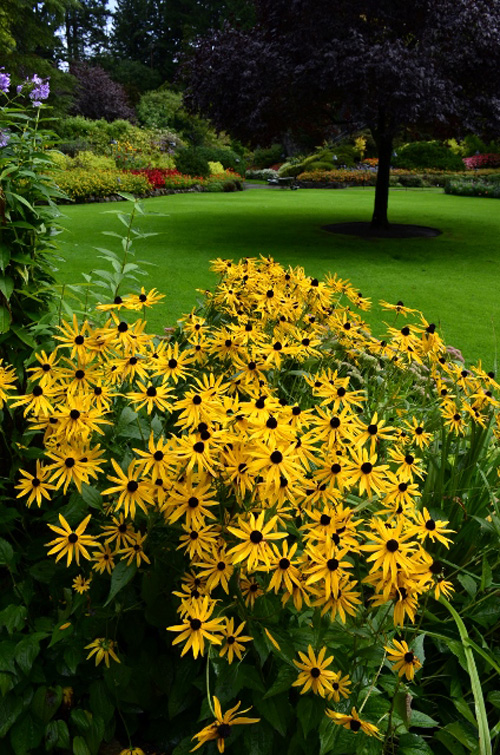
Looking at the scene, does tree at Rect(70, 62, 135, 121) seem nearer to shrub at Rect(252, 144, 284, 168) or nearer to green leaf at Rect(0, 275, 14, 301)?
shrub at Rect(252, 144, 284, 168)

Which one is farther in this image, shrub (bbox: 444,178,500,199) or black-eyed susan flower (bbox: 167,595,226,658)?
shrub (bbox: 444,178,500,199)

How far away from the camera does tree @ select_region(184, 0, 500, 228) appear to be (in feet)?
29.0

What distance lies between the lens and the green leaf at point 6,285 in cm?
201

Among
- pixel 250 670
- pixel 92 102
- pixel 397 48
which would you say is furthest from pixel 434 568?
pixel 92 102

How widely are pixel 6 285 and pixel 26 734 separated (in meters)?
1.37

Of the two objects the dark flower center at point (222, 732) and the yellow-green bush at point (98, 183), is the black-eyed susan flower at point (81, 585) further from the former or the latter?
the yellow-green bush at point (98, 183)

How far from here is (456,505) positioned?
1.98 m

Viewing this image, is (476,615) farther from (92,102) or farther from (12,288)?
(92,102)

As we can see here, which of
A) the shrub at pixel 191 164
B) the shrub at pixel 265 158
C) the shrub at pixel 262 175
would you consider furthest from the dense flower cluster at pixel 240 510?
the shrub at pixel 265 158

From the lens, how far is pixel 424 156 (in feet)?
101

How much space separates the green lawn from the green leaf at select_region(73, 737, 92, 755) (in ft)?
9.12

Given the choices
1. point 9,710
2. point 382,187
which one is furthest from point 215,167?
point 9,710

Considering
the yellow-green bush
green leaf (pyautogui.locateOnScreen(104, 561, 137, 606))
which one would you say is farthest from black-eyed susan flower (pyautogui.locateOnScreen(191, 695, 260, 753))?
the yellow-green bush

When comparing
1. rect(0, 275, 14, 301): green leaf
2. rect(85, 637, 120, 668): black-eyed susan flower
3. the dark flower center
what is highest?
rect(0, 275, 14, 301): green leaf
